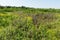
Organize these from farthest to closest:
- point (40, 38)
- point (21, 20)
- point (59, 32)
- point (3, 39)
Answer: point (59, 32)
point (21, 20)
point (40, 38)
point (3, 39)

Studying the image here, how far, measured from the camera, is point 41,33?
51.1ft

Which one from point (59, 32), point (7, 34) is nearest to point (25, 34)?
point (7, 34)

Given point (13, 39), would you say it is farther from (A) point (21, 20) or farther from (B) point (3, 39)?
(A) point (21, 20)

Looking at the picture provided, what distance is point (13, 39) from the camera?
13.8 metres

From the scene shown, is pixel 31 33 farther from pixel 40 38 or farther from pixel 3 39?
pixel 3 39

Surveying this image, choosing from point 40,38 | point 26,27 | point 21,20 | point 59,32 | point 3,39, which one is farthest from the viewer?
point 59,32

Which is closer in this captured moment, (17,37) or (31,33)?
(17,37)

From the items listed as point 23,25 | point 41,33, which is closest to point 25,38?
point 41,33

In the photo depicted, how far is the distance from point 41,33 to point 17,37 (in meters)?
2.21

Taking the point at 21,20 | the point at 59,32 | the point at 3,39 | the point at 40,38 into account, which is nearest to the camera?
the point at 3,39

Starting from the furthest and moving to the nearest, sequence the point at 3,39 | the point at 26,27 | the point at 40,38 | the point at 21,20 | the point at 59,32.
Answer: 1. the point at 59,32
2. the point at 21,20
3. the point at 26,27
4. the point at 40,38
5. the point at 3,39

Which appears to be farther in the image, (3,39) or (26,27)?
(26,27)

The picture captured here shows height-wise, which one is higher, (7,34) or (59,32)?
(7,34)

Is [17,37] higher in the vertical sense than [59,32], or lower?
higher
